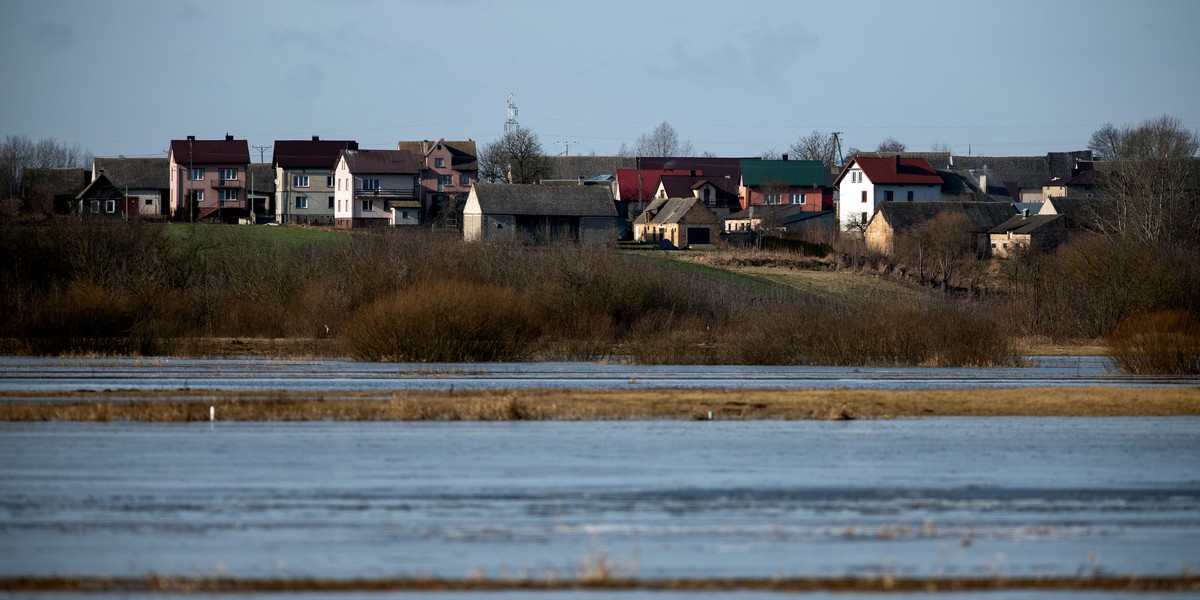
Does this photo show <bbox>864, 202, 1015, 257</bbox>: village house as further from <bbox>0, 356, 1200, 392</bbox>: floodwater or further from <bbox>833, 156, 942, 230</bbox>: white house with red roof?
<bbox>0, 356, 1200, 392</bbox>: floodwater

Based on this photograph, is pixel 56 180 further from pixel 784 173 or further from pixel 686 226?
pixel 784 173

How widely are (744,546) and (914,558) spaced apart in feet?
5.53

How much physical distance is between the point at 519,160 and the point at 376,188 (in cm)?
2133

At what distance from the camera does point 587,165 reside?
495ft

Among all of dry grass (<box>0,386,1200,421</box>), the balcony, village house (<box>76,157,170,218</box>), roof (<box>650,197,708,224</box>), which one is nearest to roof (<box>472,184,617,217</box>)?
roof (<box>650,197,708,224</box>)

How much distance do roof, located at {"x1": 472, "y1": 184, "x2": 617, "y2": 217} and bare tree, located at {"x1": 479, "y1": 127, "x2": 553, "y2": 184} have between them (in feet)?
103

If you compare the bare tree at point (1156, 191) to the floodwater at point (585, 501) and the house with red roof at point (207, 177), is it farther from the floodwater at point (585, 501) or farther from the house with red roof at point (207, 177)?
the house with red roof at point (207, 177)

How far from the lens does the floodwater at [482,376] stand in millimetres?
27500

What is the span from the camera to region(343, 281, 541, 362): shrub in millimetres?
36781

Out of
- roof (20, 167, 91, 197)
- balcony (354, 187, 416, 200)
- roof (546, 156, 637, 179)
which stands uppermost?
roof (546, 156, 637, 179)

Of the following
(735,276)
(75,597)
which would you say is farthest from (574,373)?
(735,276)

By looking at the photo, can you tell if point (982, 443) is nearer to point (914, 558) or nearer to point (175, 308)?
point (914, 558)

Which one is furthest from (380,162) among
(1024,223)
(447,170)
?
(1024,223)

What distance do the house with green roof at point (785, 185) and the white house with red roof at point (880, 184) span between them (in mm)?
10958
